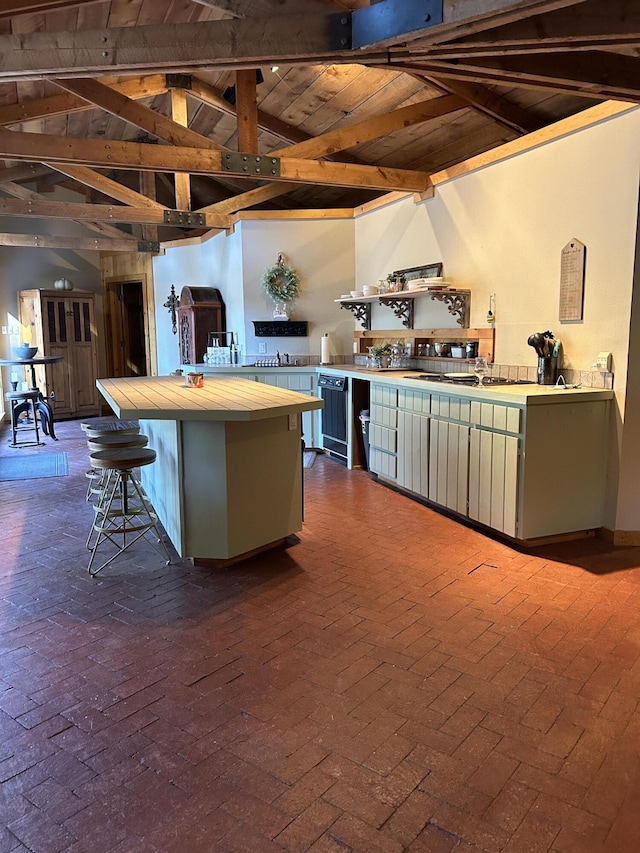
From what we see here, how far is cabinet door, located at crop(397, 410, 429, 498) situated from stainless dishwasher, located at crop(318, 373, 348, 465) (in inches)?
45.4

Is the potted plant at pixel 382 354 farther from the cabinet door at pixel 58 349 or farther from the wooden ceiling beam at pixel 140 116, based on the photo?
the cabinet door at pixel 58 349

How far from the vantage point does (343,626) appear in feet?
9.23

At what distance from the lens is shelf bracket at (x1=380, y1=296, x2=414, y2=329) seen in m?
5.94

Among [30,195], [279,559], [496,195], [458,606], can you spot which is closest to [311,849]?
[458,606]

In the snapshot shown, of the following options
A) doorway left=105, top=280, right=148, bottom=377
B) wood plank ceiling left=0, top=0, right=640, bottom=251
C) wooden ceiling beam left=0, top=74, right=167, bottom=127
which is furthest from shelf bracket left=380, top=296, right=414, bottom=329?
doorway left=105, top=280, right=148, bottom=377

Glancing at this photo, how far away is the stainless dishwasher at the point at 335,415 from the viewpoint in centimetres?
605

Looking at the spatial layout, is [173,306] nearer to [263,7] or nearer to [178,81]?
[178,81]

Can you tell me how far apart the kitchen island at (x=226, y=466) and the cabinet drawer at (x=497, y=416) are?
1154 mm

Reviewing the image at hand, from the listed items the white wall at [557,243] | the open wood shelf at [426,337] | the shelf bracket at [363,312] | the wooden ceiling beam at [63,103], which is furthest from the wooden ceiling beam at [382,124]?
the shelf bracket at [363,312]

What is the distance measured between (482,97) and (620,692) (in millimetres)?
4600

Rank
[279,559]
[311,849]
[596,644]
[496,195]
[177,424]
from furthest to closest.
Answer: [496,195] < [279,559] < [177,424] < [596,644] < [311,849]

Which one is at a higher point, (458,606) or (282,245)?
(282,245)

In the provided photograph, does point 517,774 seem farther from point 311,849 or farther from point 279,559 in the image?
point 279,559

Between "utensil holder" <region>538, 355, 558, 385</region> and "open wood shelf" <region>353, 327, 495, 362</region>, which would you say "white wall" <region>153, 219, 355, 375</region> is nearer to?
"open wood shelf" <region>353, 327, 495, 362</region>
